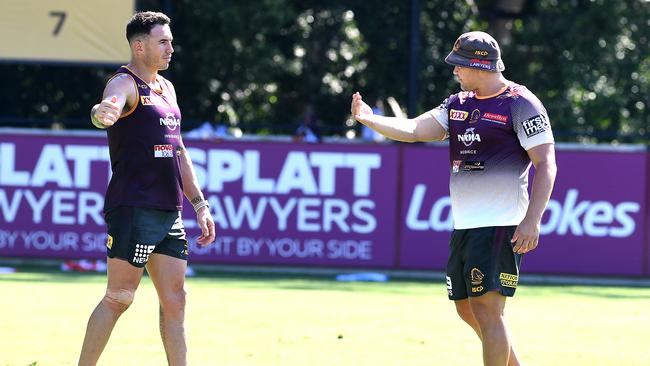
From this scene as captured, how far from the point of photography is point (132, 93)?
6.84 m

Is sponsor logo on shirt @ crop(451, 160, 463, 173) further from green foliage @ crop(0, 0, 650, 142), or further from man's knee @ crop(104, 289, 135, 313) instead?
green foliage @ crop(0, 0, 650, 142)

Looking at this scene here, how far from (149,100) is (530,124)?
2.04 meters

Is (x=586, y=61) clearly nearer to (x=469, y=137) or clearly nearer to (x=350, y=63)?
(x=350, y=63)

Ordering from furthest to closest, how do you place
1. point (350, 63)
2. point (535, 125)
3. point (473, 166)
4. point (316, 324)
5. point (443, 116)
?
point (350, 63) < point (316, 324) < point (443, 116) < point (473, 166) < point (535, 125)

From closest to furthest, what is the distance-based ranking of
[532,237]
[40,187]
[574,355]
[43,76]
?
[532,237], [574,355], [40,187], [43,76]

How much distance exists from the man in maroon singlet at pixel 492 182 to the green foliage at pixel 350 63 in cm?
1323

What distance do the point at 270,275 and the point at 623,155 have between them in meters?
4.62

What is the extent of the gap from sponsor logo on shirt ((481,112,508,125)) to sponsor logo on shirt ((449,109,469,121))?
154 millimetres

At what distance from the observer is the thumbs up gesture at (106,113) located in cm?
635

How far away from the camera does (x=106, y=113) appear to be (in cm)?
638

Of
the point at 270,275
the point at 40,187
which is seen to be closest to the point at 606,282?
the point at 270,275

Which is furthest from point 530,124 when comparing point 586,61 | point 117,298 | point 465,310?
point 586,61

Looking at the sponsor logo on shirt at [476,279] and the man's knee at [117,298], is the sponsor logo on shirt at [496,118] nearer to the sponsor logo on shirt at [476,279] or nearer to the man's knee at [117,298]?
the sponsor logo on shirt at [476,279]

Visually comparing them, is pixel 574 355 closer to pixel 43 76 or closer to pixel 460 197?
pixel 460 197
